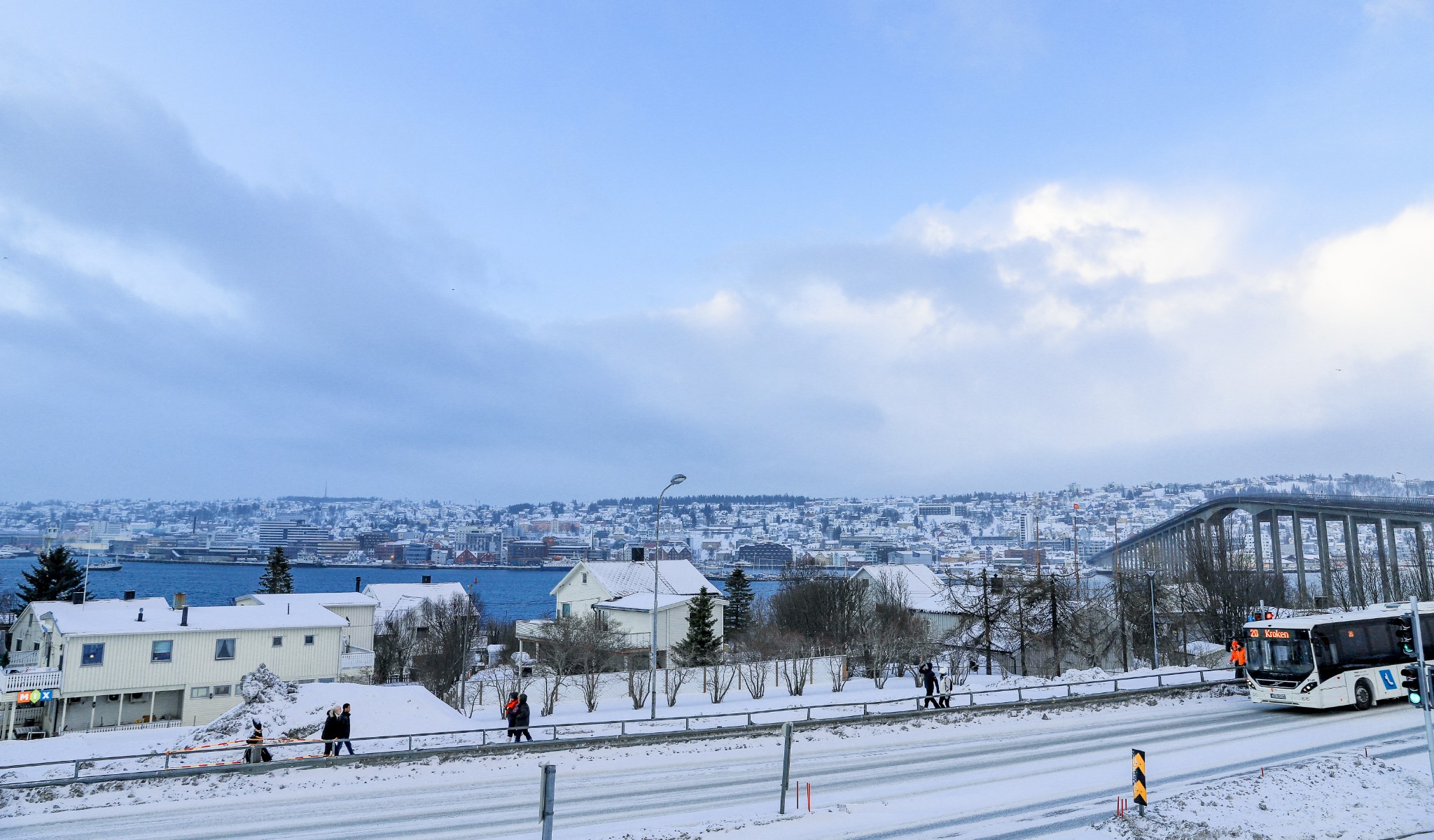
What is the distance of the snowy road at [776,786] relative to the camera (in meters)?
14.3

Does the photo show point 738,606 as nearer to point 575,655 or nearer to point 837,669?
point 837,669

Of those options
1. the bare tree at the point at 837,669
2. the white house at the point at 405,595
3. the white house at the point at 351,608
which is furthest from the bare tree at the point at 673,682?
the white house at the point at 405,595

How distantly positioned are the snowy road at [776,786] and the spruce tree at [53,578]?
59467 millimetres

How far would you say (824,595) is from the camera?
7150 cm

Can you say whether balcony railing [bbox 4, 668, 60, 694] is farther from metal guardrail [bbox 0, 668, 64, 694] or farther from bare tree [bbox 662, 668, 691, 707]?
bare tree [bbox 662, 668, 691, 707]

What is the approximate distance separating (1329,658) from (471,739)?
24.7 m

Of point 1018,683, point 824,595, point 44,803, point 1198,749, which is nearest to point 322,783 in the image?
point 44,803

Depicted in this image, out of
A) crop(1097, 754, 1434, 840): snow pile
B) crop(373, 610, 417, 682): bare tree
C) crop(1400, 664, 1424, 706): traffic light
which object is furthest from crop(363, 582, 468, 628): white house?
crop(1400, 664, 1424, 706): traffic light

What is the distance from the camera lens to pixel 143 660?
133ft

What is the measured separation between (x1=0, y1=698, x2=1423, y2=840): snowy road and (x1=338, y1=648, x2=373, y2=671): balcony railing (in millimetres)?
36820

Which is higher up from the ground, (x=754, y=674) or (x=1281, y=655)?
(x=1281, y=655)

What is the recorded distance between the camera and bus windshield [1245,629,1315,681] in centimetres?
2400

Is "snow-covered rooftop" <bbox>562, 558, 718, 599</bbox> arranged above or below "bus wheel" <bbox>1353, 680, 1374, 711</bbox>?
above

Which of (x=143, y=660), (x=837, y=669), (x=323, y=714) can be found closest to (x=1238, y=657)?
(x=837, y=669)
